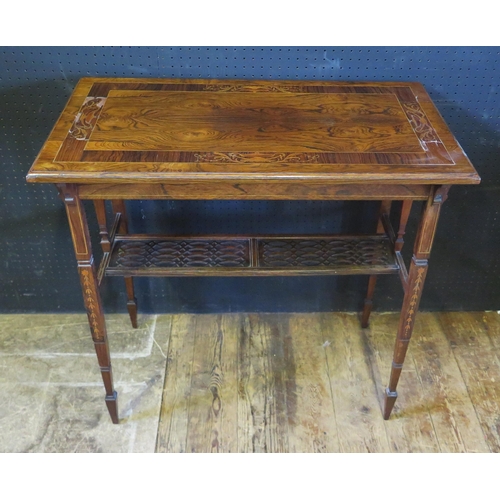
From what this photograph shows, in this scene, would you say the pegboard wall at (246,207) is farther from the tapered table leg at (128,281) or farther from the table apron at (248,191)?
the table apron at (248,191)

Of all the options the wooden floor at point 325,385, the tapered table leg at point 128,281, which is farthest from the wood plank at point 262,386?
the tapered table leg at point 128,281

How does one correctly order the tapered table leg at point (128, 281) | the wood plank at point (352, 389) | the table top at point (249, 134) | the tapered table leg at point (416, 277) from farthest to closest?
1. the tapered table leg at point (128, 281)
2. the wood plank at point (352, 389)
3. the tapered table leg at point (416, 277)
4. the table top at point (249, 134)

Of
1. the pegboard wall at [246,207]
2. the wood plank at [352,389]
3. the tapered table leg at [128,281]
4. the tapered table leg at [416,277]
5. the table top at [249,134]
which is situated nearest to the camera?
the table top at [249,134]

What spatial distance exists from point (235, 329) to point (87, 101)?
133 centimetres

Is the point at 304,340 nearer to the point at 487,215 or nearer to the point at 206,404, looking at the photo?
the point at 206,404

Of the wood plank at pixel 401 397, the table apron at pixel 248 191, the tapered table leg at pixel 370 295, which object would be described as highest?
the table apron at pixel 248 191

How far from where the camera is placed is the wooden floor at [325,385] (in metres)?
2.48

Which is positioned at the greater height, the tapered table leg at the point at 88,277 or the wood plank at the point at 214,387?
the tapered table leg at the point at 88,277

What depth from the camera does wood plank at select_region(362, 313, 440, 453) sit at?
2473mm

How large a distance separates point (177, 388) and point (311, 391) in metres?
0.60

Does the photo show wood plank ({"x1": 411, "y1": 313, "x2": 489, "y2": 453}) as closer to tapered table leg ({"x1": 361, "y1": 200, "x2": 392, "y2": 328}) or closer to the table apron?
tapered table leg ({"x1": 361, "y1": 200, "x2": 392, "y2": 328})

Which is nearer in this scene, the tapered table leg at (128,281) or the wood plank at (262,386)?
the wood plank at (262,386)

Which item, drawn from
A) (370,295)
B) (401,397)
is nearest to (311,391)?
(401,397)

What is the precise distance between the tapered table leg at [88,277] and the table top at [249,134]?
113 millimetres
